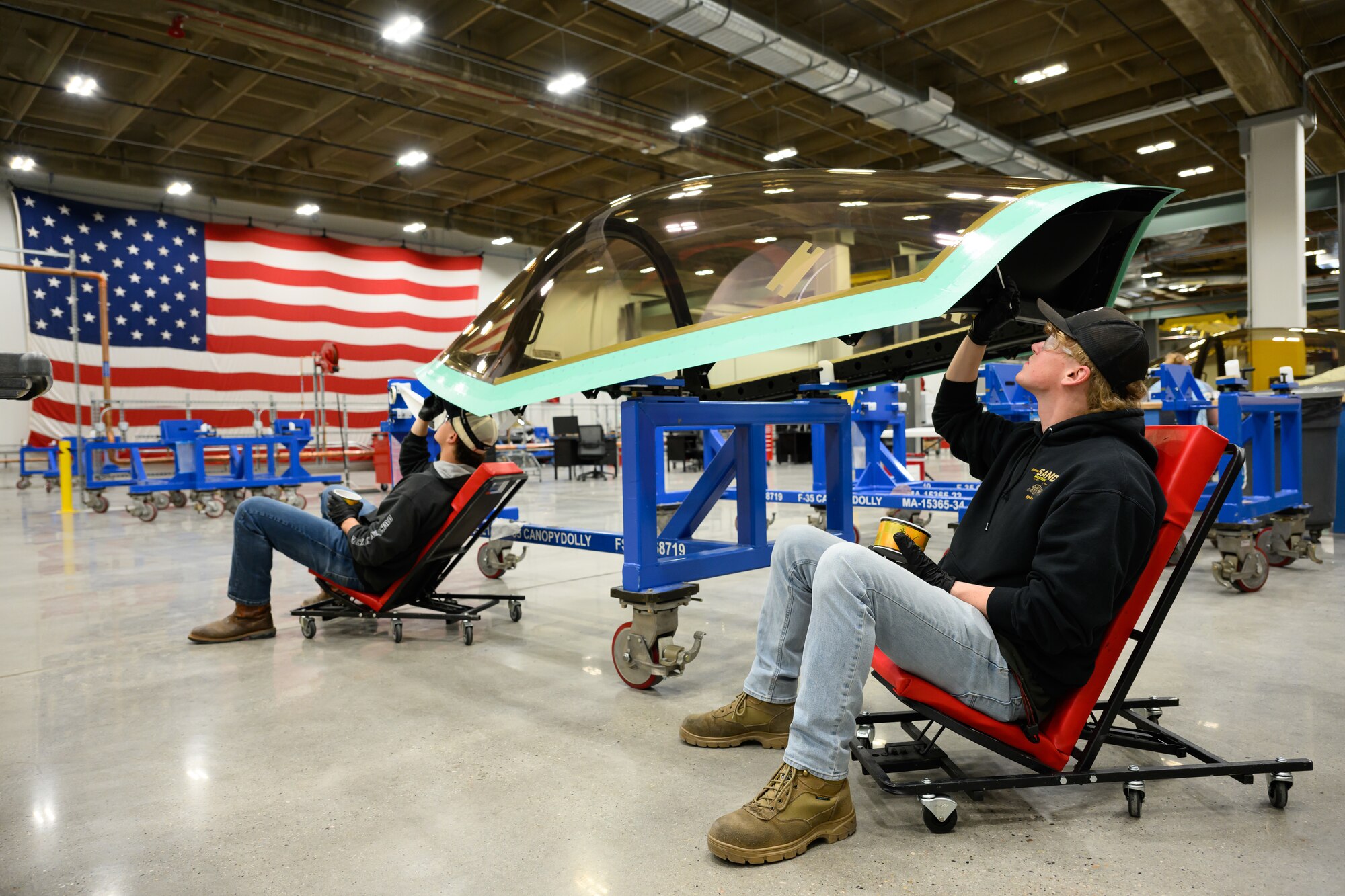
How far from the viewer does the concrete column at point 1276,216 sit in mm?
9766

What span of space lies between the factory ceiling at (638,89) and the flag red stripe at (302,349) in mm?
2589

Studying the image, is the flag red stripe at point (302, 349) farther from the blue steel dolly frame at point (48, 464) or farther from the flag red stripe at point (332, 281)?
the blue steel dolly frame at point (48, 464)

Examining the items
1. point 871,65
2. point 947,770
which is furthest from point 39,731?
point 871,65

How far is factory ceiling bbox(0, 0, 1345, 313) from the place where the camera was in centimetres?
852

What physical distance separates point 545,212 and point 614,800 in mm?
16721

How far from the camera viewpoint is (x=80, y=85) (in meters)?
9.81

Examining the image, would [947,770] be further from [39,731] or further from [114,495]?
[114,495]

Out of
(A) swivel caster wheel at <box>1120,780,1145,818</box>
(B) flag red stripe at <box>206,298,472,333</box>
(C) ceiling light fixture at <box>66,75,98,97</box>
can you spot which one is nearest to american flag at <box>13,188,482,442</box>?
(B) flag red stripe at <box>206,298,472,333</box>

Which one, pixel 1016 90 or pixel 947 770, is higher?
pixel 1016 90

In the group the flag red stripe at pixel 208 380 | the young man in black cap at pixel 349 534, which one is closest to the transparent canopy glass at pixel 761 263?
the young man in black cap at pixel 349 534

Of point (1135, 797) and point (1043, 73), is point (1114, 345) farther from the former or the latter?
point (1043, 73)

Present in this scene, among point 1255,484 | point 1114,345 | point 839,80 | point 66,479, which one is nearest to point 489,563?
point 1114,345

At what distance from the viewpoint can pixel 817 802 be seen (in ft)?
5.16

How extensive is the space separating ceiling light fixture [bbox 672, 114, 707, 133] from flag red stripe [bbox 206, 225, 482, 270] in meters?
8.06
